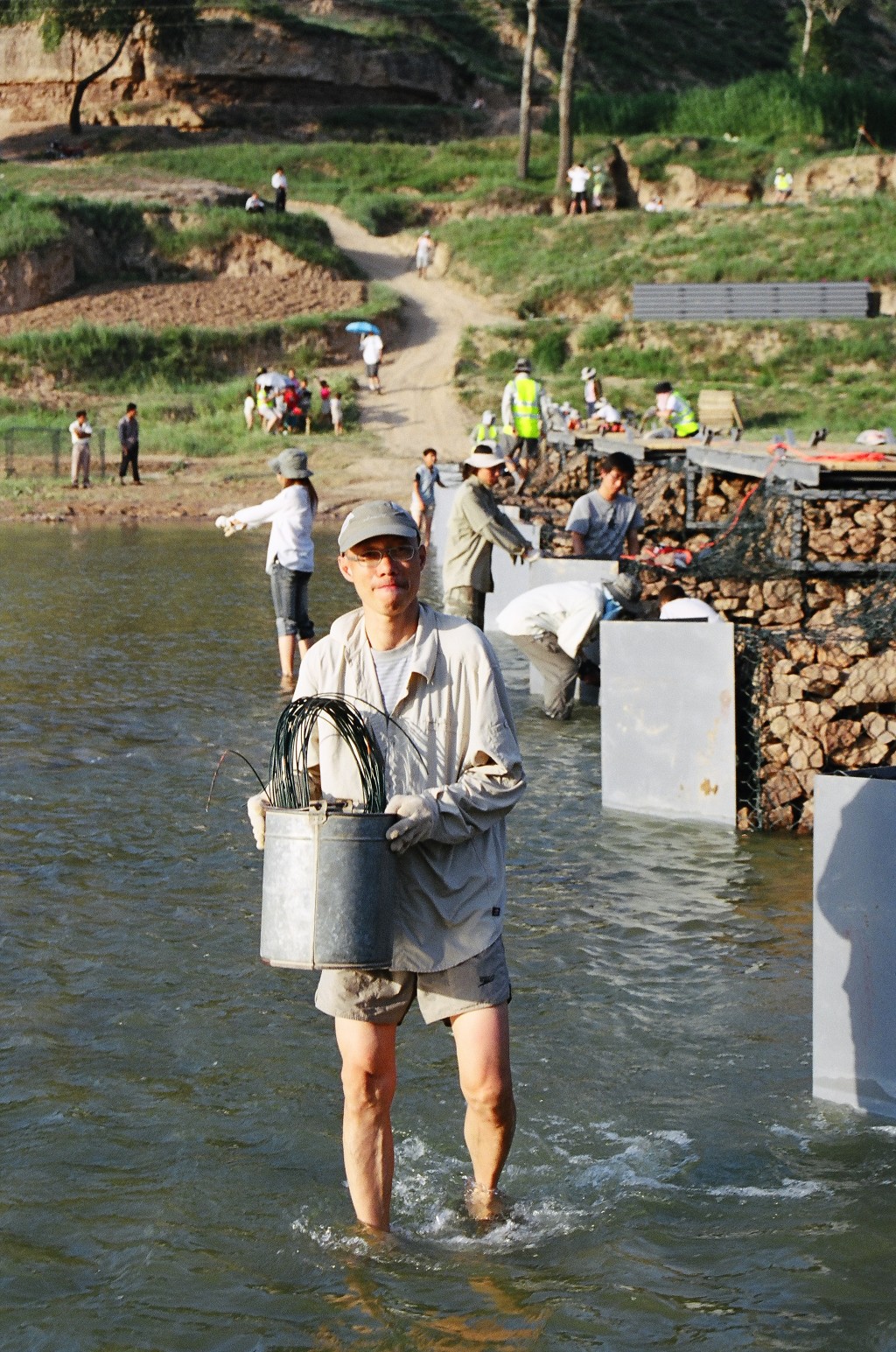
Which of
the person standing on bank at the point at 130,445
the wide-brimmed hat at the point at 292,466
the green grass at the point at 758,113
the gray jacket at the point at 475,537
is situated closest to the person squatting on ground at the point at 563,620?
the gray jacket at the point at 475,537

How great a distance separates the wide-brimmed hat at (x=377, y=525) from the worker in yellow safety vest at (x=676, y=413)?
17.4 metres

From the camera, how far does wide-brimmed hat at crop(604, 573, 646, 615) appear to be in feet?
38.3

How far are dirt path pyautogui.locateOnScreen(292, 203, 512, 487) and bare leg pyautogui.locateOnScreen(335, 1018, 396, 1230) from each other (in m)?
27.0

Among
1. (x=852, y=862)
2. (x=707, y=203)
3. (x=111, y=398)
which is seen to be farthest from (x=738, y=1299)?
(x=707, y=203)

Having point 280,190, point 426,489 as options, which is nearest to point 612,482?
point 426,489

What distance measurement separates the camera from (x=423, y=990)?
14.8 ft

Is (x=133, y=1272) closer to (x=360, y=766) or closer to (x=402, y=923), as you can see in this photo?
(x=402, y=923)

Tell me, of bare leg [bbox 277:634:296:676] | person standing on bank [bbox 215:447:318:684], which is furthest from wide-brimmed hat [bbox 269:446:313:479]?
bare leg [bbox 277:634:296:676]

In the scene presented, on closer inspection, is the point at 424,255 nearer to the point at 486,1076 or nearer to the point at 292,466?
the point at 292,466

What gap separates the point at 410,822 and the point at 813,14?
88.6 metres

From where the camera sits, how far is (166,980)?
6.88m

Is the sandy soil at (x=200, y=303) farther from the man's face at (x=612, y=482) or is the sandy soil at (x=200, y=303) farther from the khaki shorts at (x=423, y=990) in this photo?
the khaki shorts at (x=423, y=990)

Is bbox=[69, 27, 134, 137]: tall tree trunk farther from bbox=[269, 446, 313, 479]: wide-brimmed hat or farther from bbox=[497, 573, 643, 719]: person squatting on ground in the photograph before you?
bbox=[497, 573, 643, 719]: person squatting on ground

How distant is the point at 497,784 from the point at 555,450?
19.3 meters
